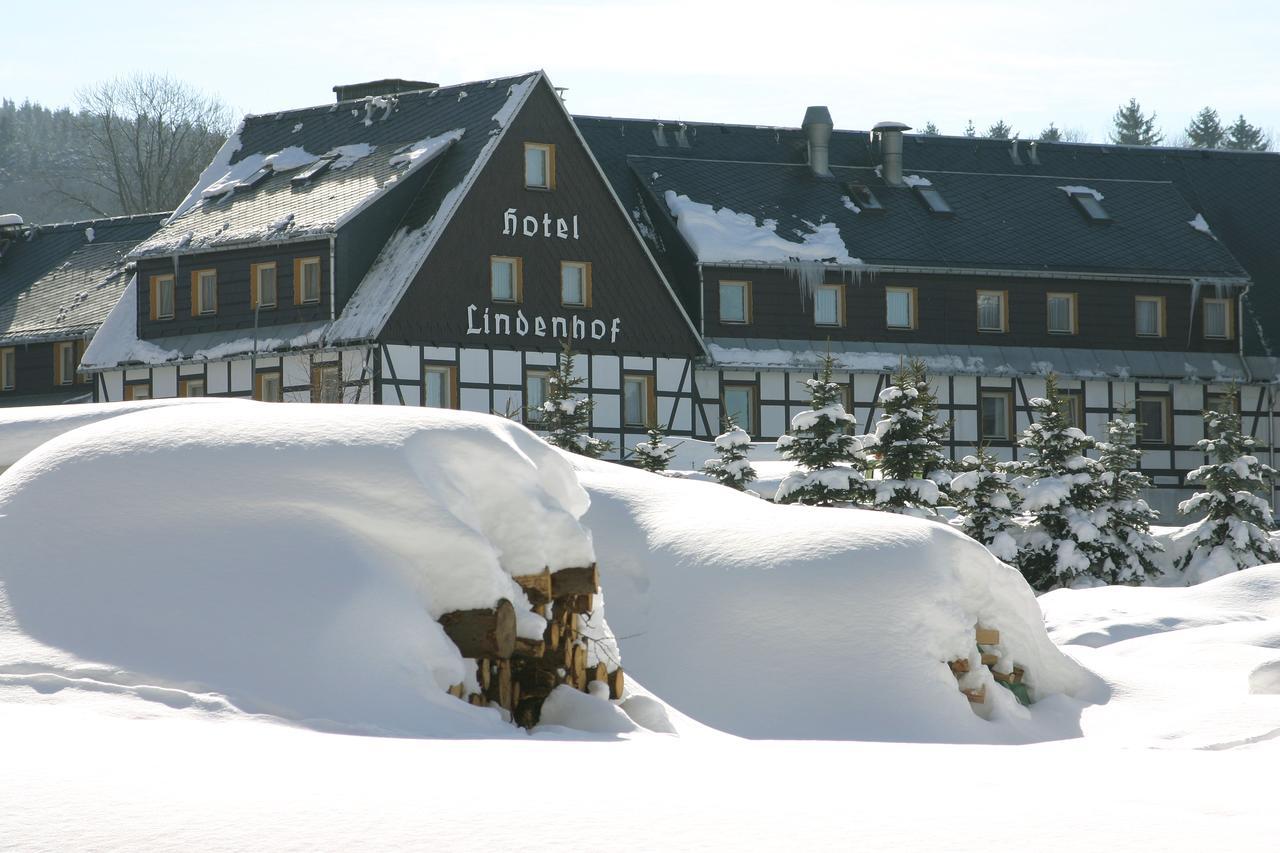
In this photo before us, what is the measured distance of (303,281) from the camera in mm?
38219

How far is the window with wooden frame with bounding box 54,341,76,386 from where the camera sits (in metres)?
45.3

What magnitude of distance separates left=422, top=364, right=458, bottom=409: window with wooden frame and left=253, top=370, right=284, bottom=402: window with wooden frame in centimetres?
304

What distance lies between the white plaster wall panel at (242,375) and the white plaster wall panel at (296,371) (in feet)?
2.67

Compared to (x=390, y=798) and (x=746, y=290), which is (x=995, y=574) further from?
(x=746, y=290)

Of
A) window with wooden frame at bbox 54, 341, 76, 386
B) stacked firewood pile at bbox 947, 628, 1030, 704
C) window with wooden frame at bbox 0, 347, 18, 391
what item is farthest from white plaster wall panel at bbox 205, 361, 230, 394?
stacked firewood pile at bbox 947, 628, 1030, 704

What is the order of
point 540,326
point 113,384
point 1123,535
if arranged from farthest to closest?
point 113,384 → point 540,326 → point 1123,535

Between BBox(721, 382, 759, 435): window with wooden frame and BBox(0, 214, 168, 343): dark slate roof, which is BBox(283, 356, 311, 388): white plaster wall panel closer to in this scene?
BBox(0, 214, 168, 343): dark slate roof

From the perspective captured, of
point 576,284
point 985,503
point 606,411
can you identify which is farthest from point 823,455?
point 576,284

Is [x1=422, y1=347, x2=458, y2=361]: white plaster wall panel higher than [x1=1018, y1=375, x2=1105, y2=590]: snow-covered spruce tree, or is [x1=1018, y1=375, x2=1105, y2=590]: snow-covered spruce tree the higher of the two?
[x1=422, y1=347, x2=458, y2=361]: white plaster wall panel

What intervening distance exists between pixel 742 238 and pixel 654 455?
35.3 feet

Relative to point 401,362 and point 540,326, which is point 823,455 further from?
point 540,326

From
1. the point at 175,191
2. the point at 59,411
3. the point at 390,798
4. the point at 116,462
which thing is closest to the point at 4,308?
the point at 175,191

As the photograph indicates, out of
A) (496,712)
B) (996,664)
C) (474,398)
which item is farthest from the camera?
(474,398)

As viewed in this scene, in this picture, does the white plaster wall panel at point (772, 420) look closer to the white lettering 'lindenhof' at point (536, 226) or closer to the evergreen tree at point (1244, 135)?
the white lettering 'lindenhof' at point (536, 226)
